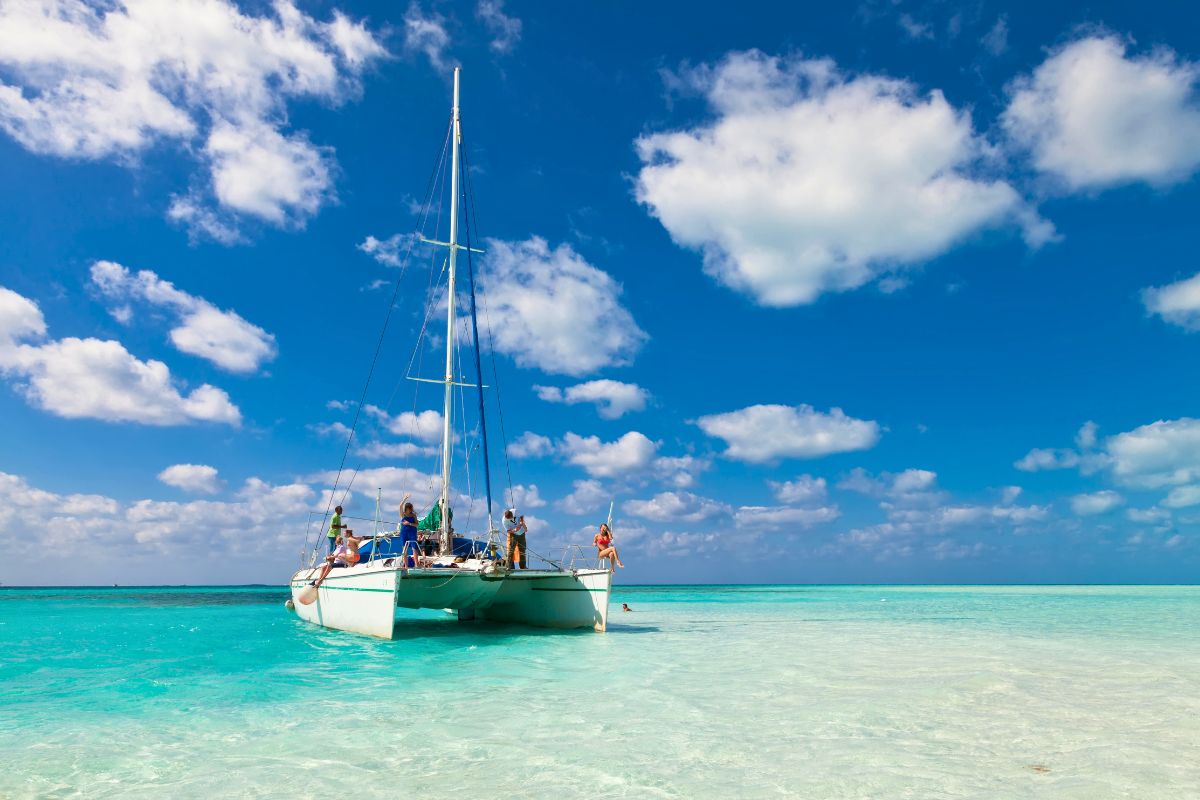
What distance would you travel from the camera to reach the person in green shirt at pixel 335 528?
824 inches

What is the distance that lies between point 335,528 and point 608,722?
15.0m

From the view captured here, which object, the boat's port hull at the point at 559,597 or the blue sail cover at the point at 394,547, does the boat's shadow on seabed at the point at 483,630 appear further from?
the blue sail cover at the point at 394,547

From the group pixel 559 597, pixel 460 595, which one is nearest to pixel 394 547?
pixel 460 595

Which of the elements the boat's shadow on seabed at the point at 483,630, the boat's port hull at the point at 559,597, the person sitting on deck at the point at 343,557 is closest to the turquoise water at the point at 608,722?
the boat's port hull at the point at 559,597

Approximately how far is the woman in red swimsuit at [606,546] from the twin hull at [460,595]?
0.41 meters

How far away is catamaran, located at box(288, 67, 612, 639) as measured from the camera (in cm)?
1641

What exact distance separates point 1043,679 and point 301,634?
57.8 feet

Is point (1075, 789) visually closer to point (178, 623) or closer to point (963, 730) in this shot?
point (963, 730)

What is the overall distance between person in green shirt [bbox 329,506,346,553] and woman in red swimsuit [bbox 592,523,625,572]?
7.55 m

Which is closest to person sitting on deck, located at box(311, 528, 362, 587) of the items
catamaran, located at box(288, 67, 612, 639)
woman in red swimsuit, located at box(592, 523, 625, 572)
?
catamaran, located at box(288, 67, 612, 639)

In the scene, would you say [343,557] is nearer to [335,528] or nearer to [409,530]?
[335,528]

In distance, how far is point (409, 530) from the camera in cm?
1753

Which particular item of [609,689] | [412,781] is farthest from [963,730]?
[412,781]

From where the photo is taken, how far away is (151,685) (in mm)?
11367
